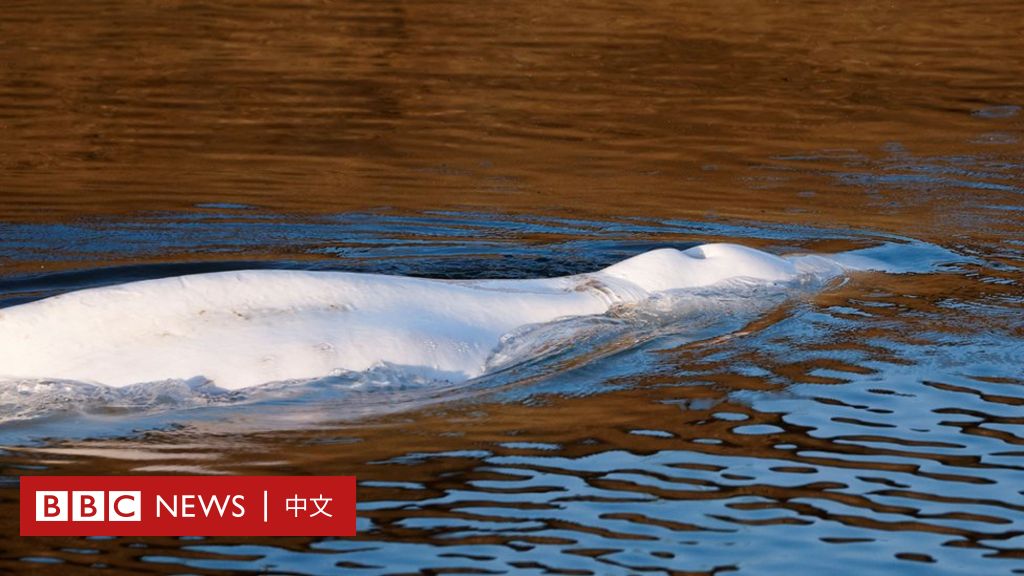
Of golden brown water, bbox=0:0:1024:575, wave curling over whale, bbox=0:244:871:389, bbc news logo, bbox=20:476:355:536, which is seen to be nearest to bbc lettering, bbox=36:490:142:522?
bbc news logo, bbox=20:476:355:536

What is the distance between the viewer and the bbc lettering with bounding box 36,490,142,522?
6.25 meters

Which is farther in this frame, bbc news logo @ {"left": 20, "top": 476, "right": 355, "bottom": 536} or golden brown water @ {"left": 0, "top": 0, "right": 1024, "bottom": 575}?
golden brown water @ {"left": 0, "top": 0, "right": 1024, "bottom": 575}

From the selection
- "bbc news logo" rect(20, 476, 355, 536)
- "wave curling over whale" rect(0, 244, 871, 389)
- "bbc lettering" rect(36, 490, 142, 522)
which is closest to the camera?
"bbc news logo" rect(20, 476, 355, 536)

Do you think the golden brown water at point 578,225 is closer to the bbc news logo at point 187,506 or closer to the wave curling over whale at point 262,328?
the bbc news logo at point 187,506

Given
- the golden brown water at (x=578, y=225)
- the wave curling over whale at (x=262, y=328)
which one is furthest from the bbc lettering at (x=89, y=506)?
the wave curling over whale at (x=262, y=328)

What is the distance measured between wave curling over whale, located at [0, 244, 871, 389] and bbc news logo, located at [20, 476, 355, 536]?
992 millimetres

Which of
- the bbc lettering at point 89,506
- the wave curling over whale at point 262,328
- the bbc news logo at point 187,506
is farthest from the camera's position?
the wave curling over whale at point 262,328

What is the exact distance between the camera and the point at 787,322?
9.33 metres

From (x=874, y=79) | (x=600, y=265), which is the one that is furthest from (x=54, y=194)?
(x=874, y=79)

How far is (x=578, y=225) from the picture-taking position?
12422mm

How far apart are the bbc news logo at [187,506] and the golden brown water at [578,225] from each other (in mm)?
111

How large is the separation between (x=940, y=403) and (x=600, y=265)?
11.6ft

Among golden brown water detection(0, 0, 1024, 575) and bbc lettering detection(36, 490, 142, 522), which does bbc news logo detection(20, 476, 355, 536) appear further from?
golden brown water detection(0, 0, 1024, 575)

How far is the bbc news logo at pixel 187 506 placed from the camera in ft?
20.1
